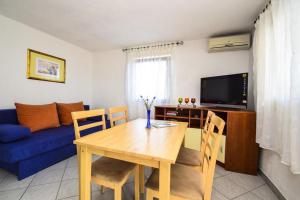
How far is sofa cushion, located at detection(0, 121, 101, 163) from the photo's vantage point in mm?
1602

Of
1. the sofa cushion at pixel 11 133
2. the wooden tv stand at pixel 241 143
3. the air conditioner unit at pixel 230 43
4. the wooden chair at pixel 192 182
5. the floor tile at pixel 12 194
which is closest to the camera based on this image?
the wooden chair at pixel 192 182

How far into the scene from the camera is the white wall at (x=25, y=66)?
2.26 meters

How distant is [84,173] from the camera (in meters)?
1.07

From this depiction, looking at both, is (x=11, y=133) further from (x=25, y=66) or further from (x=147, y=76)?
(x=147, y=76)

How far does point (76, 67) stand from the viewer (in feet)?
11.6

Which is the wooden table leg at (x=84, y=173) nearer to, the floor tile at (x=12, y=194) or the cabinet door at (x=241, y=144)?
the floor tile at (x=12, y=194)

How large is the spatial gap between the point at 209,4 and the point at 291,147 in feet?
6.00

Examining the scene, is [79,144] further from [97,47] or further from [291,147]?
[97,47]

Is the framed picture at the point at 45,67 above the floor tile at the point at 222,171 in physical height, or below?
above

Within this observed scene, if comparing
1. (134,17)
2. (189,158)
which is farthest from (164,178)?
(134,17)

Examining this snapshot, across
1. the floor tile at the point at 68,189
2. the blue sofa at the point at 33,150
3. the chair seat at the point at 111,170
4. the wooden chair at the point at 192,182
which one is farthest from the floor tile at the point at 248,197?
the blue sofa at the point at 33,150

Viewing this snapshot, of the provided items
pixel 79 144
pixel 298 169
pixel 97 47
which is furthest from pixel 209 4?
pixel 97 47

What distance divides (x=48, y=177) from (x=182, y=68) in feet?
9.68

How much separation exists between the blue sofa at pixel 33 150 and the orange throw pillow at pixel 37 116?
107 millimetres
